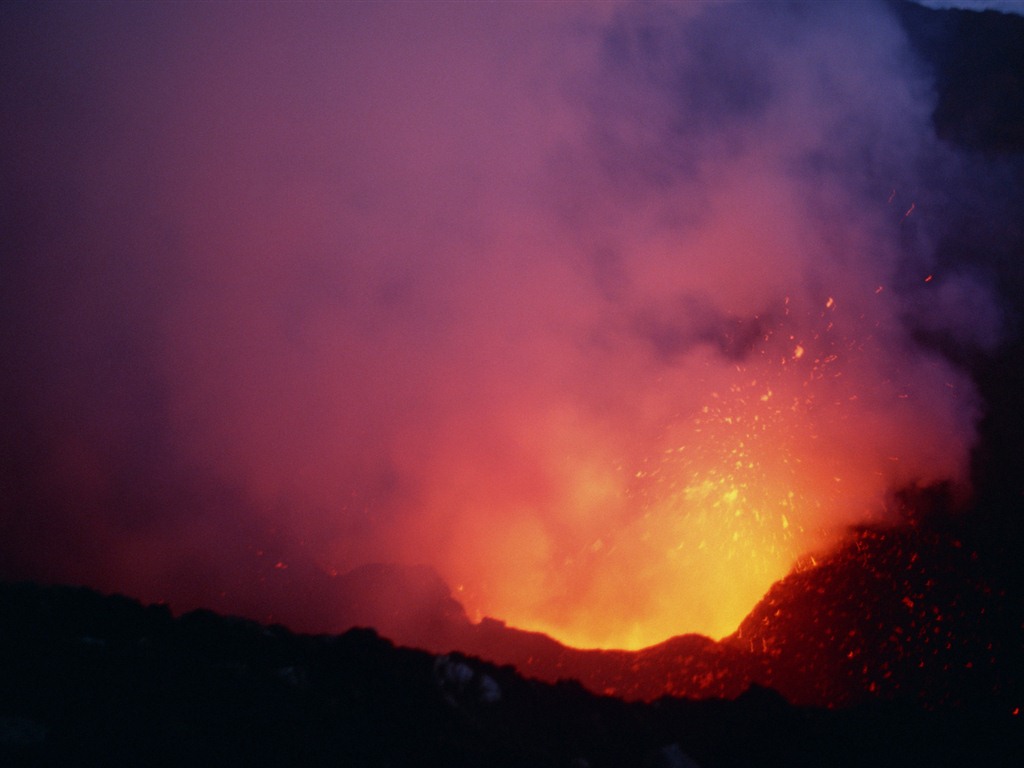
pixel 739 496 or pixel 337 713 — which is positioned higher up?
pixel 739 496

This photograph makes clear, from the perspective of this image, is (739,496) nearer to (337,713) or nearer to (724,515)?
(724,515)

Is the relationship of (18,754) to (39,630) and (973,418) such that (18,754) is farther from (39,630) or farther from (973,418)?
(973,418)

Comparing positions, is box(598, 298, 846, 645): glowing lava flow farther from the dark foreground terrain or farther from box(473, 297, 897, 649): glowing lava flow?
the dark foreground terrain

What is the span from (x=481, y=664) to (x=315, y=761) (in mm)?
1900

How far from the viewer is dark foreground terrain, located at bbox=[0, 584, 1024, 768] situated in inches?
156

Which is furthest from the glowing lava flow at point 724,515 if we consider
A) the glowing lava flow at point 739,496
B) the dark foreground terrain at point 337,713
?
the dark foreground terrain at point 337,713

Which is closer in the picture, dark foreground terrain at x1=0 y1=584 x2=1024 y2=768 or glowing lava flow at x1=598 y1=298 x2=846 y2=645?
dark foreground terrain at x1=0 y1=584 x2=1024 y2=768

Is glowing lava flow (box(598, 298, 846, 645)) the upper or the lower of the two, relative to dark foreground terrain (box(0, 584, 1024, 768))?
upper

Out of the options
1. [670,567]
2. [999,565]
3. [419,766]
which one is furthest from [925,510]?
[419,766]

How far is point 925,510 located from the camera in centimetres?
1102

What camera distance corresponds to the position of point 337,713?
4559mm

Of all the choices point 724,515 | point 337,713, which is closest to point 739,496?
point 724,515

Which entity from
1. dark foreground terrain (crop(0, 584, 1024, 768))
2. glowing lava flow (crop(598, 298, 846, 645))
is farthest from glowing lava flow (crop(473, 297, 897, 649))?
dark foreground terrain (crop(0, 584, 1024, 768))

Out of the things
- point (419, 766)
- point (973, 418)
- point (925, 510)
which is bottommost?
point (419, 766)
